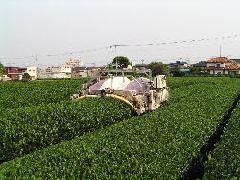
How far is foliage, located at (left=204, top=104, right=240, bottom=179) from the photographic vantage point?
25.2 feet

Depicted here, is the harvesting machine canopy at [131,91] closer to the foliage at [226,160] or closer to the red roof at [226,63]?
the foliage at [226,160]

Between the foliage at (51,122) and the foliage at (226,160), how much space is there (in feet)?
12.6

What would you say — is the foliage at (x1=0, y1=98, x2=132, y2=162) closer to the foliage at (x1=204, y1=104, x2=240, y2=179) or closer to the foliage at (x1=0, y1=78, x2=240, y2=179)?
the foliage at (x1=0, y1=78, x2=240, y2=179)

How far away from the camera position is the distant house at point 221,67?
126500mm

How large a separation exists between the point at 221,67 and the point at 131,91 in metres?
117

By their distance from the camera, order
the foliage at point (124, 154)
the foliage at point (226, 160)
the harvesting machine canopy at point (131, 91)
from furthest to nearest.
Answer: the harvesting machine canopy at point (131, 91) < the foliage at point (226, 160) < the foliage at point (124, 154)

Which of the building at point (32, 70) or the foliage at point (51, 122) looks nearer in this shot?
the foliage at point (51, 122)

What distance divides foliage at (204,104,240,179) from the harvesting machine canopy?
5030mm

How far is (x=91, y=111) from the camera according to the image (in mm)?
13773

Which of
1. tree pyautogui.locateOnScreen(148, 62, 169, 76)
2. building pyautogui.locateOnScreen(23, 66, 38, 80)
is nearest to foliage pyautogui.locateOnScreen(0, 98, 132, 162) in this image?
tree pyautogui.locateOnScreen(148, 62, 169, 76)

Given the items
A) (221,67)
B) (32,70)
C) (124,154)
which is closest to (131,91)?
(124,154)

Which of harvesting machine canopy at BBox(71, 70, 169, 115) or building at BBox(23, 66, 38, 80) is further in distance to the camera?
building at BBox(23, 66, 38, 80)

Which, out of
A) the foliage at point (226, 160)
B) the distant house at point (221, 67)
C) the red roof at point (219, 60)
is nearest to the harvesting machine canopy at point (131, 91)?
the foliage at point (226, 160)

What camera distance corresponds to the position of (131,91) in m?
16.4
